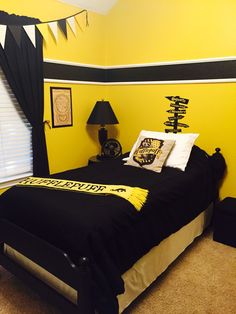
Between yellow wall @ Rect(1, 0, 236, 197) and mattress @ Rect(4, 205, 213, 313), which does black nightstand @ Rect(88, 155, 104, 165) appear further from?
mattress @ Rect(4, 205, 213, 313)

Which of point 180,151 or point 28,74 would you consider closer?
point 180,151

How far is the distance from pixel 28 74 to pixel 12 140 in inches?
27.6

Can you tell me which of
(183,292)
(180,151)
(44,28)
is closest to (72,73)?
(44,28)

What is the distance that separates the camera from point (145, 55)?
3248mm

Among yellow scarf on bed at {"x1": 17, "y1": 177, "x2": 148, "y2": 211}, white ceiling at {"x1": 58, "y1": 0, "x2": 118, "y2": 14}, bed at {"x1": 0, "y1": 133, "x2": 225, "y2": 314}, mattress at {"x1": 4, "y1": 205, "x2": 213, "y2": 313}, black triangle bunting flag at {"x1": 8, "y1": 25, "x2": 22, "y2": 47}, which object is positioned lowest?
mattress at {"x1": 4, "y1": 205, "x2": 213, "y2": 313}

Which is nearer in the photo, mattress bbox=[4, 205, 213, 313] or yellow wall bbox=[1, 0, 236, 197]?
mattress bbox=[4, 205, 213, 313]

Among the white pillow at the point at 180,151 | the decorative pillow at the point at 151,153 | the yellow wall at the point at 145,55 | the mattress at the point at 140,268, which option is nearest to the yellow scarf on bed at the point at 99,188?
the mattress at the point at 140,268

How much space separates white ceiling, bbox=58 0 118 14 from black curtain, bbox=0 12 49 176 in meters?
0.65

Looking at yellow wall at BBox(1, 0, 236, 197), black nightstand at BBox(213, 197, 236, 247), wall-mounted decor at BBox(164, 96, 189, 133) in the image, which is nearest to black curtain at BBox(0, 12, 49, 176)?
yellow wall at BBox(1, 0, 236, 197)

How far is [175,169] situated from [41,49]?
1.87 meters

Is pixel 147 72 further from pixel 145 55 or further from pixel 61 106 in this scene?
pixel 61 106

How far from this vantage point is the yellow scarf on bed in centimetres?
176

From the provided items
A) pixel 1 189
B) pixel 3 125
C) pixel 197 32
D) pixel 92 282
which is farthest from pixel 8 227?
pixel 197 32

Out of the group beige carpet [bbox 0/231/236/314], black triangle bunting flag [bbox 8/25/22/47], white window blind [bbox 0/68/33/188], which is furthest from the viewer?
white window blind [bbox 0/68/33/188]
